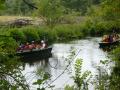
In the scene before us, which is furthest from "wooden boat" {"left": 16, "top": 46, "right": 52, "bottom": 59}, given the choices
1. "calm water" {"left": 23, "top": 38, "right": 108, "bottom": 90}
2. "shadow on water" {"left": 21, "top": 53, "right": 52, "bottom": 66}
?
"calm water" {"left": 23, "top": 38, "right": 108, "bottom": 90}

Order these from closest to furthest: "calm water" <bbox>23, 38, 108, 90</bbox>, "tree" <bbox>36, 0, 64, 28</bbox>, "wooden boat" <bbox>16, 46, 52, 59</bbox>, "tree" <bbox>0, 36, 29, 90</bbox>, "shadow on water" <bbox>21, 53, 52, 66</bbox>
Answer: "tree" <bbox>0, 36, 29, 90</bbox> < "calm water" <bbox>23, 38, 108, 90</bbox> < "shadow on water" <bbox>21, 53, 52, 66</bbox> < "wooden boat" <bbox>16, 46, 52, 59</bbox> < "tree" <bbox>36, 0, 64, 28</bbox>

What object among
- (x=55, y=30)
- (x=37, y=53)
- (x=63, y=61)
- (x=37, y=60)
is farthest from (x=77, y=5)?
(x=63, y=61)

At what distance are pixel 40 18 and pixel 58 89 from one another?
32.1 metres

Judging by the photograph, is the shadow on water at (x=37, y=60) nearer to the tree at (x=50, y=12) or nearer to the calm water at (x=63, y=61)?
the calm water at (x=63, y=61)

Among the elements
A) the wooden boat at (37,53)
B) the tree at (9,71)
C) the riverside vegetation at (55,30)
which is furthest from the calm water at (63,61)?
the tree at (9,71)

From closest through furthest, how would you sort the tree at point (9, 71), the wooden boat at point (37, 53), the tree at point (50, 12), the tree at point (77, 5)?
the tree at point (9, 71), the wooden boat at point (37, 53), the tree at point (50, 12), the tree at point (77, 5)

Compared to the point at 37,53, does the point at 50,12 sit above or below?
above

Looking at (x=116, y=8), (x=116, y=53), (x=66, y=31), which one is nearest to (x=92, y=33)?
(x=66, y=31)

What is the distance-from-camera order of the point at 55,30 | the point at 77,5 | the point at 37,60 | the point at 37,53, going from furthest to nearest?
the point at 77,5 → the point at 55,30 → the point at 37,53 → the point at 37,60

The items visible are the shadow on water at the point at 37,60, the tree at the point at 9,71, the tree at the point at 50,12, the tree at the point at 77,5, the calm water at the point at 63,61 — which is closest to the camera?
the tree at the point at 9,71

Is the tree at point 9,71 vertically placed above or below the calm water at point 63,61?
above

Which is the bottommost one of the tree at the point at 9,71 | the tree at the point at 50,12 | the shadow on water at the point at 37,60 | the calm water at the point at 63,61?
the shadow on water at the point at 37,60

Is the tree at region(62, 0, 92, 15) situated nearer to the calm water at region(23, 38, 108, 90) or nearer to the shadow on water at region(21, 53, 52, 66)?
the calm water at region(23, 38, 108, 90)

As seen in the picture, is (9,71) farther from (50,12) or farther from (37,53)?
(50,12)
